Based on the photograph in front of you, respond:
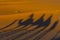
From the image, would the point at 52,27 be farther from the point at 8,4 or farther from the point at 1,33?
the point at 8,4

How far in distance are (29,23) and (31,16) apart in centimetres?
107

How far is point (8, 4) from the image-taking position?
12.2 meters

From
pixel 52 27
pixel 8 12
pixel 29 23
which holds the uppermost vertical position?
pixel 8 12

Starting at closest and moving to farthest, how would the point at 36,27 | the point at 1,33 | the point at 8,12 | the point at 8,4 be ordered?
the point at 1,33 → the point at 36,27 → the point at 8,12 → the point at 8,4

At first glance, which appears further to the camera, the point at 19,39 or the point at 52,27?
the point at 52,27

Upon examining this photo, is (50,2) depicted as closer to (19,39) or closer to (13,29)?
(13,29)

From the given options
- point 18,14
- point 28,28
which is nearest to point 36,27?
point 28,28

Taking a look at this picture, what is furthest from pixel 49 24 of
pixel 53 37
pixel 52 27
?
pixel 53 37

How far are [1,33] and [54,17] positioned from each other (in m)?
2.89

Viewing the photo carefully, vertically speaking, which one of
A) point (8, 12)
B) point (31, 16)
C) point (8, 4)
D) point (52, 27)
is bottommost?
point (52, 27)

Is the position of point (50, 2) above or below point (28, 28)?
above

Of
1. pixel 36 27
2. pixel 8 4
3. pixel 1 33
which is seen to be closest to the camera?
pixel 1 33

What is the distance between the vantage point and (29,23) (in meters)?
9.34

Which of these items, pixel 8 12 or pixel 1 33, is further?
pixel 8 12
